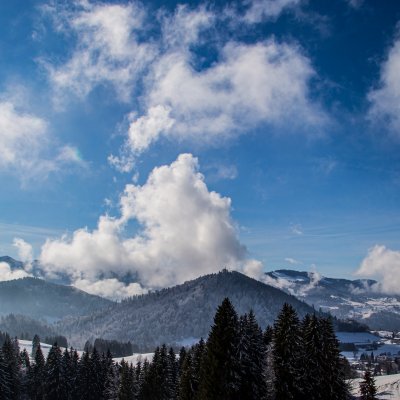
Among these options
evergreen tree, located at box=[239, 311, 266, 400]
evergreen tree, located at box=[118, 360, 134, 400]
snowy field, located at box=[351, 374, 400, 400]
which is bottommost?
snowy field, located at box=[351, 374, 400, 400]

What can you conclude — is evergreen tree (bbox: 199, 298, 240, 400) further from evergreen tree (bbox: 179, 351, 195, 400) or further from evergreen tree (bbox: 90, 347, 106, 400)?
evergreen tree (bbox: 90, 347, 106, 400)

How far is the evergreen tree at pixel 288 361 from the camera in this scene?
45.5 meters

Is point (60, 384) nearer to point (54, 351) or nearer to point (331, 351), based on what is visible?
point (54, 351)

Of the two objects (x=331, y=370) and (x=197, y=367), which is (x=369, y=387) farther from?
(x=197, y=367)

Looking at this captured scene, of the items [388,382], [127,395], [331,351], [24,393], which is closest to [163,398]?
[127,395]

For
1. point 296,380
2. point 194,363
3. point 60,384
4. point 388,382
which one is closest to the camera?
point 296,380

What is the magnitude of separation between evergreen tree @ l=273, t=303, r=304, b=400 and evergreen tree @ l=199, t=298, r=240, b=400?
15.0 ft

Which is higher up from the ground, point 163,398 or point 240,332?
point 240,332

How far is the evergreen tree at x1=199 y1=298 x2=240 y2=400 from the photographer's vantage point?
145 ft

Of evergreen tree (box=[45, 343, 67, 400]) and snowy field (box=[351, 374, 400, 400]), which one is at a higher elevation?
Answer: evergreen tree (box=[45, 343, 67, 400])

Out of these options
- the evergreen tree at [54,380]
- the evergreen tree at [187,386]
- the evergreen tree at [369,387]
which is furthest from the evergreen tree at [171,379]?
the evergreen tree at [369,387]

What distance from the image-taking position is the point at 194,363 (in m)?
66.9

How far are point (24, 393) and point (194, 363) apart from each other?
6573 cm

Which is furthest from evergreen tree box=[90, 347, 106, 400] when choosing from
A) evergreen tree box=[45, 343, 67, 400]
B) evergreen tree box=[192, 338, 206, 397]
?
evergreen tree box=[192, 338, 206, 397]
